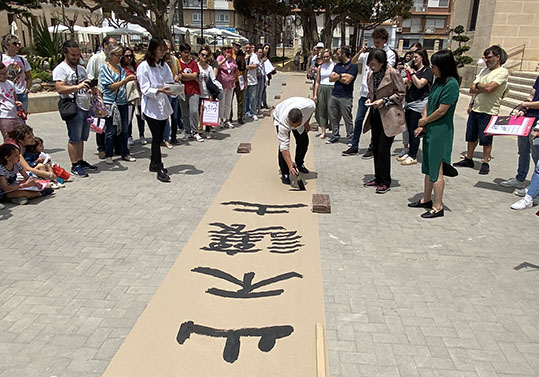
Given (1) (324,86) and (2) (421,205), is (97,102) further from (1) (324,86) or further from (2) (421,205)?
(2) (421,205)

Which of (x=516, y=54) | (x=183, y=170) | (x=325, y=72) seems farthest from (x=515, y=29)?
(x=183, y=170)

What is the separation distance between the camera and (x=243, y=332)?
2963 mm

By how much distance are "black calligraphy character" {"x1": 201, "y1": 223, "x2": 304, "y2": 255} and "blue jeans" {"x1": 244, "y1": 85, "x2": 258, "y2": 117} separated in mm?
7059

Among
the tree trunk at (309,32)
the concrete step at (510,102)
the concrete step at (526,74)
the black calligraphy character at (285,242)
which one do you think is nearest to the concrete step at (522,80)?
the concrete step at (526,74)

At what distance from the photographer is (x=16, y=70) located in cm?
679

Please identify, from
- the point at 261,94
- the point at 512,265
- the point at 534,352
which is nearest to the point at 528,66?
the point at 261,94

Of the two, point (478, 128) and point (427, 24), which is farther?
point (427, 24)

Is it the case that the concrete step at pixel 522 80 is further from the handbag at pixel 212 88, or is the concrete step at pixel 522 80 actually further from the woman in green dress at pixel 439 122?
the woman in green dress at pixel 439 122

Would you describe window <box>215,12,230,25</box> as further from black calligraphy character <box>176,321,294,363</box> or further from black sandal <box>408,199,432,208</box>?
black calligraphy character <box>176,321,294,363</box>

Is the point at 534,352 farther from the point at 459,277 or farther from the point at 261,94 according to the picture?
the point at 261,94

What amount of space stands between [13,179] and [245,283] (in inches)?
130

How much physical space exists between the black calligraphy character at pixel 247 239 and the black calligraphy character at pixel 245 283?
1.28 ft

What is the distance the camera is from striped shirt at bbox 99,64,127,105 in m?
6.59

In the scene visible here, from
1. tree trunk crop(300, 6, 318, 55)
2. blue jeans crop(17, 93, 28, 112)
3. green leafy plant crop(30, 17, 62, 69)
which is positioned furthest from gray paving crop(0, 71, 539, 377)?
tree trunk crop(300, 6, 318, 55)
